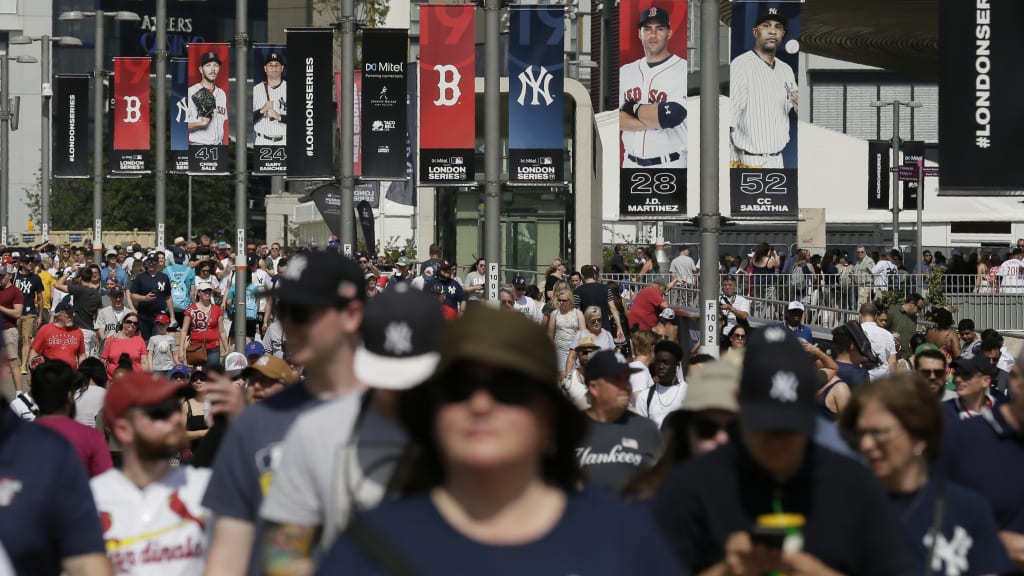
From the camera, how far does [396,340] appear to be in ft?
13.8

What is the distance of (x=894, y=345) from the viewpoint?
1781 cm

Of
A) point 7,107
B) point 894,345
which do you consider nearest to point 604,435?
point 894,345

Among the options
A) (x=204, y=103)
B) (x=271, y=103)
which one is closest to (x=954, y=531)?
(x=271, y=103)

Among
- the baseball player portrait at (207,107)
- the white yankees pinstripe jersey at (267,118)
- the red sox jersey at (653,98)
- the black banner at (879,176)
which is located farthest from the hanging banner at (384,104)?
the black banner at (879,176)

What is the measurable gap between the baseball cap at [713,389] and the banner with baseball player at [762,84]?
39.0ft

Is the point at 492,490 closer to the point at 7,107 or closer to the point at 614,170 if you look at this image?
the point at 7,107

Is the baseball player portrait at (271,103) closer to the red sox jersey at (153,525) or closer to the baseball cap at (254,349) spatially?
the baseball cap at (254,349)

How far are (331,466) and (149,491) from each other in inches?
78.5

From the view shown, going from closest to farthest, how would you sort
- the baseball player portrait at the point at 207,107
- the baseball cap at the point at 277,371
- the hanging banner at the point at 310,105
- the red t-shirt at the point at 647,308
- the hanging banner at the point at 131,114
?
the baseball cap at the point at 277,371 → the red t-shirt at the point at 647,308 → the hanging banner at the point at 310,105 → the baseball player portrait at the point at 207,107 → the hanging banner at the point at 131,114

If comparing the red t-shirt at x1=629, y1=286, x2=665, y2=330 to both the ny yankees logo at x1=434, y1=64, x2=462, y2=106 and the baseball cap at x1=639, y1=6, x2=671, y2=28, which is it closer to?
the ny yankees logo at x1=434, y1=64, x2=462, y2=106

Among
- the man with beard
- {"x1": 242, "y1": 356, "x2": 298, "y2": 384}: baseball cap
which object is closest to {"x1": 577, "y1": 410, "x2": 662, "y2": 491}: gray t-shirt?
{"x1": 242, "y1": 356, "x2": 298, "y2": 384}: baseball cap

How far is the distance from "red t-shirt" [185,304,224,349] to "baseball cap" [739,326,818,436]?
19204 millimetres

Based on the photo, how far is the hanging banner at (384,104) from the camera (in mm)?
25375

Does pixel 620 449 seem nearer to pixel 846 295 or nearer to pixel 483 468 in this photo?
pixel 483 468
